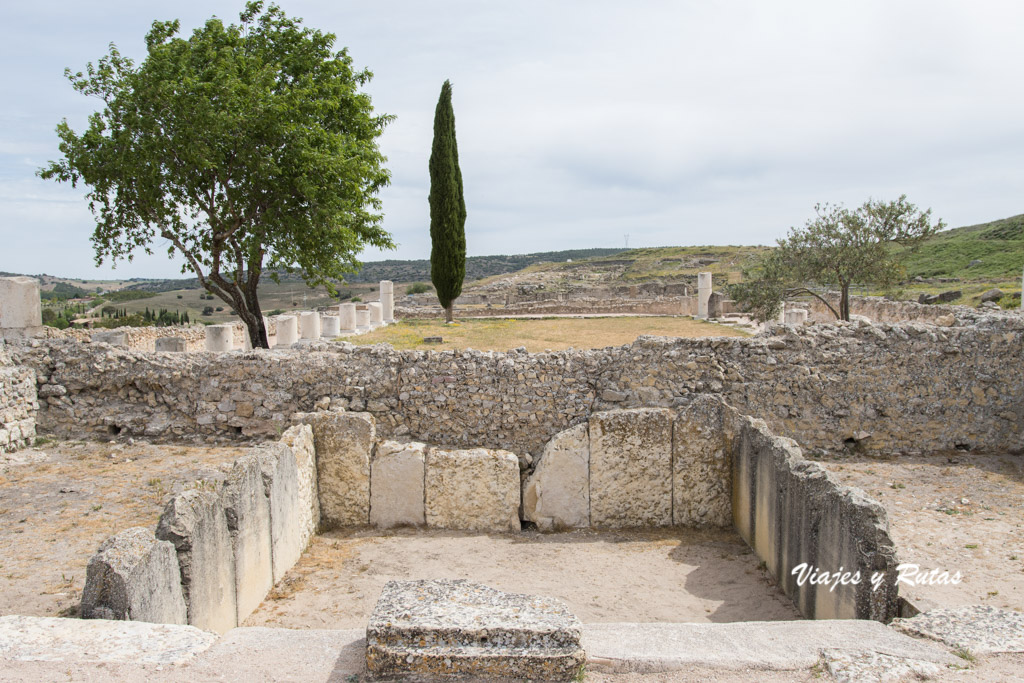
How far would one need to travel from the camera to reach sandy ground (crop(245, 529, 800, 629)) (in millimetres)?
6258

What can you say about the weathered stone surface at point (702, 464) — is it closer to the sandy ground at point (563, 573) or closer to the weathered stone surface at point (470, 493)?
the sandy ground at point (563, 573)

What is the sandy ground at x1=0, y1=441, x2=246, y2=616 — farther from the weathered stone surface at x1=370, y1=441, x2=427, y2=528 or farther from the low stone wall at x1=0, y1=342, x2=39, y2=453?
the weathered stone surface at x1=370, y1=441, x2=427, y2=528

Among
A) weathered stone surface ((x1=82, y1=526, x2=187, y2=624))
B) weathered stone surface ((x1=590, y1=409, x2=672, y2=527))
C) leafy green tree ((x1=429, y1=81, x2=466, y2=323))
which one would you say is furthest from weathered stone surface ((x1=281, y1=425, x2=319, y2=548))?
leafy green tree ((x1=429, y1=81, x2=466, y2=323))

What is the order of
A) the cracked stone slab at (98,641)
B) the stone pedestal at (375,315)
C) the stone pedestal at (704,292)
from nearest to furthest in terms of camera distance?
1. the cracked stone slab at (98,641)
2. the stone pedestal at (375,315)
3. the stone pedestal at (704,292)

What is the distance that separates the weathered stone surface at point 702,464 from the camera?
328 inches

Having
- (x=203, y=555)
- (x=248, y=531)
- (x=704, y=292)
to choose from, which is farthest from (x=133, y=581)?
(x=704, y=292)

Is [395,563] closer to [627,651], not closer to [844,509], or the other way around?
[627,651]

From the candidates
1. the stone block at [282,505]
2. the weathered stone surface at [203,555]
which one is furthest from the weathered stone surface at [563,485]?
the weathered stone surface at [203,555]

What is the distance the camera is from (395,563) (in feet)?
24.1

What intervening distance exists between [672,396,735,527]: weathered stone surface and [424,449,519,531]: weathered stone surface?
2.05 m

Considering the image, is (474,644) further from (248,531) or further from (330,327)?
(330,327)

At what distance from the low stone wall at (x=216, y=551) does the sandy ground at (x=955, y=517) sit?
5221mm

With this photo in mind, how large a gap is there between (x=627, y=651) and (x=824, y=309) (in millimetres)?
29058

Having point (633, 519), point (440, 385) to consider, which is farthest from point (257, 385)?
point (633, 519)
